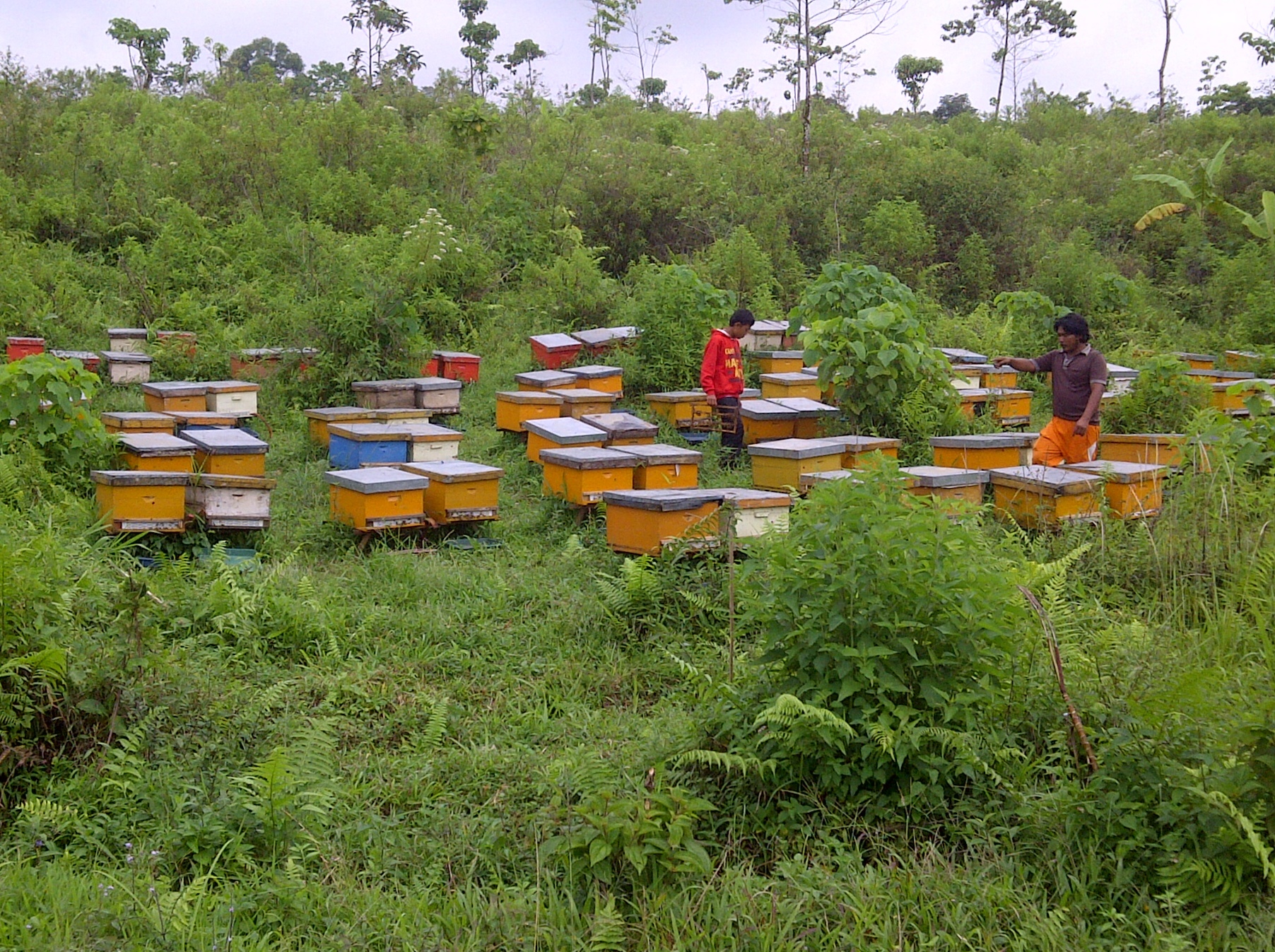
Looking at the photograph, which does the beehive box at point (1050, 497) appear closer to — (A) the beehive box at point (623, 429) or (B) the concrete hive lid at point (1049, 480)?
(B) the concrete hive lid at point (1049, 480)

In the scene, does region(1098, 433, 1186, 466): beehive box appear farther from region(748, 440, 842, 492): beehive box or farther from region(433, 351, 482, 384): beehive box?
region(433, 351, 482, 384): beehive box

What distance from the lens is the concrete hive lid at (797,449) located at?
765 cm

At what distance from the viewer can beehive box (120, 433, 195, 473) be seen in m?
7.21

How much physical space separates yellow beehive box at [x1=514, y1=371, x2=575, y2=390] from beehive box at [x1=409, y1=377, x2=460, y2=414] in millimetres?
594

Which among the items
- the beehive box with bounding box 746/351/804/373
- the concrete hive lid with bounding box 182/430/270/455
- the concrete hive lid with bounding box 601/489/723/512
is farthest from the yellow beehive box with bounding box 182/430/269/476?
the beehive box with bounding box 746/351/804/373

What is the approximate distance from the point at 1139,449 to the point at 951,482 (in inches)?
75.0

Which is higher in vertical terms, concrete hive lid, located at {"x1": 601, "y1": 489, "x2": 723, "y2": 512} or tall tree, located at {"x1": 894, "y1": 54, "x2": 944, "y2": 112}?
tall tree, located at {"x1": 894, "y1": 54, "x2": 944, "y2": 112}

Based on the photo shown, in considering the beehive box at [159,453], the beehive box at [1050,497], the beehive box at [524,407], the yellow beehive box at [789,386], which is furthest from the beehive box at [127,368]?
the beehive box at [1050,497]

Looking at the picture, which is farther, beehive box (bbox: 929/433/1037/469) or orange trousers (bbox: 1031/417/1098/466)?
orange trousers (bbox: 1031/417/1098/466)

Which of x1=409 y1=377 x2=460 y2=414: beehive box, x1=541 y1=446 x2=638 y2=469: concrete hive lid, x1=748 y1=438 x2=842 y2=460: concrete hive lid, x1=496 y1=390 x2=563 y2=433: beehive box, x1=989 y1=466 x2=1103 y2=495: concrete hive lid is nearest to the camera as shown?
x1=989 y1=466 x2=1103 y2=495: concrete hive lid

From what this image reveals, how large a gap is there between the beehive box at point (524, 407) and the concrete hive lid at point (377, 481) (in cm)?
227

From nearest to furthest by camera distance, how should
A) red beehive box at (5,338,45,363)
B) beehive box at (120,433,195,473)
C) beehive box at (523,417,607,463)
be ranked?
1. beehive box at (120,433,195,473)
2. beehive box at (523,417,607,463)
3. red beehive box at (5,338,45,363)

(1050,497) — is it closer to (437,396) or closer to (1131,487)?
(1131,487)

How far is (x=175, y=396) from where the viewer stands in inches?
357
